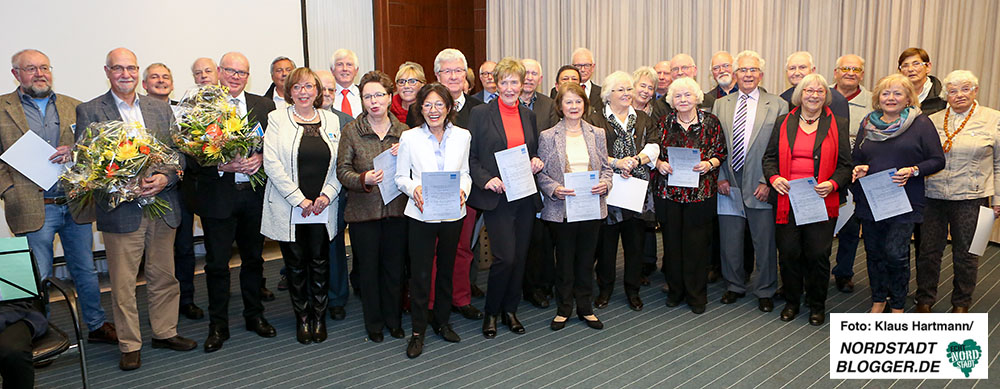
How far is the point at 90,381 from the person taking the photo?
11.9ft

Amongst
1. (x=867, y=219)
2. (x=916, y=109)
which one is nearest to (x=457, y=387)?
(x=867, y=219)

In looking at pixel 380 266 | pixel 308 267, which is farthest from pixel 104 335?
pixel 380 266

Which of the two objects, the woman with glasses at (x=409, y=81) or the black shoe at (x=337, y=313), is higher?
the woman with glasses at (x=409, y=81)

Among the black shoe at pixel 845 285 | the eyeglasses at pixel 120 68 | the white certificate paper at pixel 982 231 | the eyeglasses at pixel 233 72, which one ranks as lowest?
the black shoe at pixel 845 285

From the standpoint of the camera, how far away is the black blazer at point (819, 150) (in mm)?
4105

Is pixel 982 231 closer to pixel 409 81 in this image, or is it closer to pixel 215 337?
pixel 409 81

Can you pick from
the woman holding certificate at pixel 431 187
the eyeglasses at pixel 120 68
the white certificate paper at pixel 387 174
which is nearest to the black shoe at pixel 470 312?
the woman holding certificate at pixel 431 187

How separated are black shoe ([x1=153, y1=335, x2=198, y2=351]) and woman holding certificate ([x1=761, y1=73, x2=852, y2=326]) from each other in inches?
142

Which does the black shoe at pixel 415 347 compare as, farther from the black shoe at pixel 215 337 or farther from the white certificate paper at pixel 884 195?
the white certificate paper at pixel 884 195

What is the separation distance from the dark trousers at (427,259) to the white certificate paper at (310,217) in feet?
1.55

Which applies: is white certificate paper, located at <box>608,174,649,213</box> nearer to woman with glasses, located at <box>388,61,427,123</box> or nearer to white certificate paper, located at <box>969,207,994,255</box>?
woman with glasses, located at <box>388,61,427,123</box>

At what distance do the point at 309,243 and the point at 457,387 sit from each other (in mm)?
1243

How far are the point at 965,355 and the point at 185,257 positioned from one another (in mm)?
4684

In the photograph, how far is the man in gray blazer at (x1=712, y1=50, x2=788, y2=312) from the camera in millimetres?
4488
